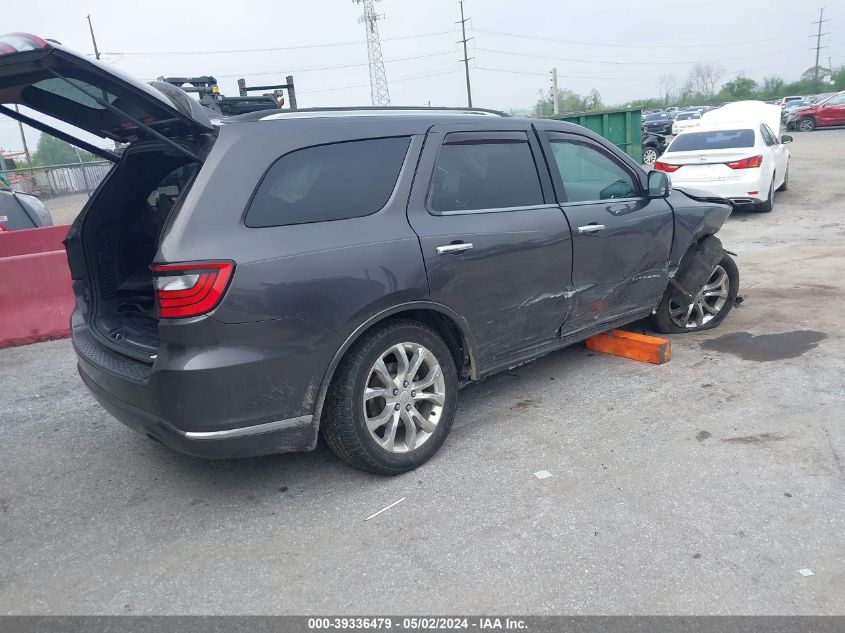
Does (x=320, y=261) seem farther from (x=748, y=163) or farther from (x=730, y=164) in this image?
(x=748, y=163)

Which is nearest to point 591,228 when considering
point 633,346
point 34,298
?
point 633,346

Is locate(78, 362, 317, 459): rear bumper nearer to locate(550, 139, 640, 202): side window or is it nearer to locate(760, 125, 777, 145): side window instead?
locate(550, 139, 640, 202): side window

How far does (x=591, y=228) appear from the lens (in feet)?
14.4

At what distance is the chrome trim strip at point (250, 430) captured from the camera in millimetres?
2949

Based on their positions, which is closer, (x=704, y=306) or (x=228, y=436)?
(x=228, y=436)

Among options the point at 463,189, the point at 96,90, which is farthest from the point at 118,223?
the point at 463,189

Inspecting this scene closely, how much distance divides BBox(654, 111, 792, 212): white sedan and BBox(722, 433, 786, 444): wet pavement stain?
8313mm

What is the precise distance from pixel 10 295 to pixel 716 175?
34.7 feet

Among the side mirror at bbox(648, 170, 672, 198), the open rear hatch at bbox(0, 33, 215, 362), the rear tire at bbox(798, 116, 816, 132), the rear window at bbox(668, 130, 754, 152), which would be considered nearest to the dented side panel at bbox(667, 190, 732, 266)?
the side mirror at bbox(648, 170, 672, 198)

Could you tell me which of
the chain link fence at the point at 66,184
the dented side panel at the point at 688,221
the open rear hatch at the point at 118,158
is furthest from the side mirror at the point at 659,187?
the chain link fence at the point at 66,184

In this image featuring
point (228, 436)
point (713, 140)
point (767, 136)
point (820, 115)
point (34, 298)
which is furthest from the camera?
point (820, 115)

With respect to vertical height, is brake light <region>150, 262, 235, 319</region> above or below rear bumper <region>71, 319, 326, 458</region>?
above

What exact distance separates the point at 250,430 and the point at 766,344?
419 cm

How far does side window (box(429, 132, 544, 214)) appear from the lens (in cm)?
374
